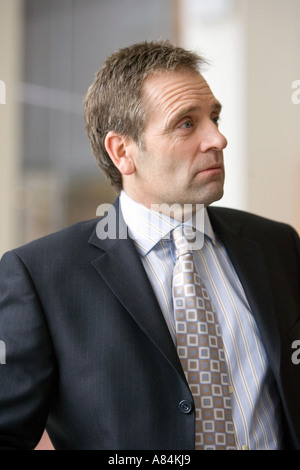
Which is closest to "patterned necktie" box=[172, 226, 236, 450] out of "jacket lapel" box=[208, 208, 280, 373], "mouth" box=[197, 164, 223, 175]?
"jacket lapel" box=[208, 208, 280, 373]

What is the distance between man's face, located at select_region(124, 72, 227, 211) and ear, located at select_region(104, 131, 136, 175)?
4cm

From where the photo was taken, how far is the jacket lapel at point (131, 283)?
1.66 meters

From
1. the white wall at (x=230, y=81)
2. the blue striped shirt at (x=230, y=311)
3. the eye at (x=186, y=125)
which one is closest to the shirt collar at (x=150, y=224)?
the blue striped shirt at (x=230, y=311)

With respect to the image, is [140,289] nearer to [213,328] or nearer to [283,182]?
[213,328]

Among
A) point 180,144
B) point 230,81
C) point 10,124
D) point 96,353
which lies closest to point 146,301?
point 96,353

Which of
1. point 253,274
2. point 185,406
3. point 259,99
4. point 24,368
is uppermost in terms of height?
point 259,99

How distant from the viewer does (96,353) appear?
5.57ft

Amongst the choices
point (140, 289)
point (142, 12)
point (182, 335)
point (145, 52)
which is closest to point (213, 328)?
point (182, 335)

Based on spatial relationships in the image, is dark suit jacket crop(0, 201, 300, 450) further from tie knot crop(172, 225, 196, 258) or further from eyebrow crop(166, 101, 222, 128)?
eyebrow crop(166, 101, 222, 128)

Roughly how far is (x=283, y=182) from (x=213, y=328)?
4.10 metres

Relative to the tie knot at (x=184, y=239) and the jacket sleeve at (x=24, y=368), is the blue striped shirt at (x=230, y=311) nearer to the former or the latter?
the tie knot at (x=184, y=239)

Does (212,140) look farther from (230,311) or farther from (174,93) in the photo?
(230,311)

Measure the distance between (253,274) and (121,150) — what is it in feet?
1.73

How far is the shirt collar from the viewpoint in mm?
1867
